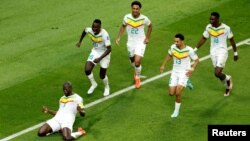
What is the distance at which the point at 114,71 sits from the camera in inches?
827

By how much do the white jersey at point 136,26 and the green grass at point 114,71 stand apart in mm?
1651

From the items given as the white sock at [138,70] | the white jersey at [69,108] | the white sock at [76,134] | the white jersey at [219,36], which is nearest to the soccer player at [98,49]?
the white sock at [138,70]

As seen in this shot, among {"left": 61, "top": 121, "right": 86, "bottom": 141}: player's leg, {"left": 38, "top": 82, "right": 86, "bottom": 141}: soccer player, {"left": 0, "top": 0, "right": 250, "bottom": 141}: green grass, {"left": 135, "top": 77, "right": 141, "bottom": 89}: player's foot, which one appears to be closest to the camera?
{"left": 61, "top": 121, "right": 86, "bottom": 141}: player's leg

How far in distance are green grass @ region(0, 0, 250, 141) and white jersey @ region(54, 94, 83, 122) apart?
23.1 inches

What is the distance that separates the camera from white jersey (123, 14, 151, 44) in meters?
19.0

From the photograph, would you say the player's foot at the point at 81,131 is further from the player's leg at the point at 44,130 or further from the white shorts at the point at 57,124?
the player's leg at the point at 44,130

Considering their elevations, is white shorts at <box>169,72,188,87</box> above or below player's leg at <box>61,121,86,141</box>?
above

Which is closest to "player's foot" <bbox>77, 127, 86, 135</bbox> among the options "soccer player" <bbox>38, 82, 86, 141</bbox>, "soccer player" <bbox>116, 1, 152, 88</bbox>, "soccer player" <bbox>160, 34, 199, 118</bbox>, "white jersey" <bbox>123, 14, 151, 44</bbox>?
"soccer player" <bbox>38, 82, 86, 141</bbox>

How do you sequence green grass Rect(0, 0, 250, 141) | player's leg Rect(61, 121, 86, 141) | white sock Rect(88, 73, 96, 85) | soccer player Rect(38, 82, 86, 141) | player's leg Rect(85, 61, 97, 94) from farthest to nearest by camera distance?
white sock Rect(88, 73, 96, 85), player's leg Rect(85, 61, 97, 94), green grass Rect(0, 0, 250, 141), soccer player Rect(38, 82, 86, 141), player's leg Rect(61, 121, 86, 141)

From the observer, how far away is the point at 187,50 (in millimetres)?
16969

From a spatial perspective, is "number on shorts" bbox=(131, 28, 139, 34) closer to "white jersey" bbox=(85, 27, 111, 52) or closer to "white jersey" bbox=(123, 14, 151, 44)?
"white jersey" bbox=(123, 14, 151, 44)

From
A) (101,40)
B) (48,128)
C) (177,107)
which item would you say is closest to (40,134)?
(48,128)

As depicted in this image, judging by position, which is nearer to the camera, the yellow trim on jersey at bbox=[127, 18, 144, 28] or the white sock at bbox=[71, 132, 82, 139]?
the white sock at bbox=[71, 132, 82, 139]

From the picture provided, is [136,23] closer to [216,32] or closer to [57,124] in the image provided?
[216,32]
